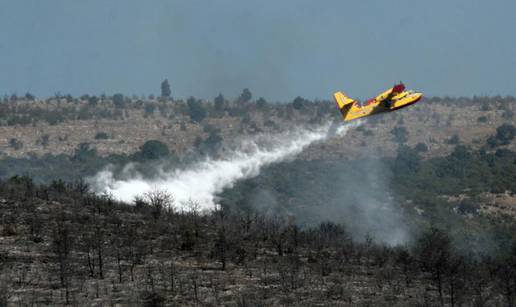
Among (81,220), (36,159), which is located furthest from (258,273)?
(36,159)

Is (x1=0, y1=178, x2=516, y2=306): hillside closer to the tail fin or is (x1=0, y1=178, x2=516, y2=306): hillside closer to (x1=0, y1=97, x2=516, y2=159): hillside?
the tail fin

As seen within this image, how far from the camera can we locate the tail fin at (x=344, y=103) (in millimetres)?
78312

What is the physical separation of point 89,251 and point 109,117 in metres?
115

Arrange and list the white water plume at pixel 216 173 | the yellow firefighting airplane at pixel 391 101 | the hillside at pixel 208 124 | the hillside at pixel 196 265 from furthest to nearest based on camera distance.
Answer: the hillside at pixel 208 124
the white water plume at pixel 216 173
the yellow firefighting airplane at pixel 391 101
the hillside at pixel 196 265

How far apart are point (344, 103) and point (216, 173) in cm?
4753

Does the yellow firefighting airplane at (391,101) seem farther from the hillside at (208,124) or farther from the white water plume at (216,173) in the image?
the hillside at (208,124)

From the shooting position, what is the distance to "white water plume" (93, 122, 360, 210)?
355 feet

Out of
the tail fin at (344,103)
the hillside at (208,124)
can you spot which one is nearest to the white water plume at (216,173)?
the hillside at (208,124)

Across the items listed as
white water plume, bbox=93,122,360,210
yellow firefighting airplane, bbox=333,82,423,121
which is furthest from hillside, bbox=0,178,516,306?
white water plume, bbox=93,122,360,210

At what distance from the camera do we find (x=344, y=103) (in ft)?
264

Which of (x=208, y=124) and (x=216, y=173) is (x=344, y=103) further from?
(x=208, y=124)

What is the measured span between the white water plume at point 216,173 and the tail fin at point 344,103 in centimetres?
1714

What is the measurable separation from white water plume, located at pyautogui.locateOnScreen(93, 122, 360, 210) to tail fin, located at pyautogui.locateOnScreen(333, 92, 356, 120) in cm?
1714

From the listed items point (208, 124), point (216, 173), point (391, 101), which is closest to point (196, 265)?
point (391, 101)
